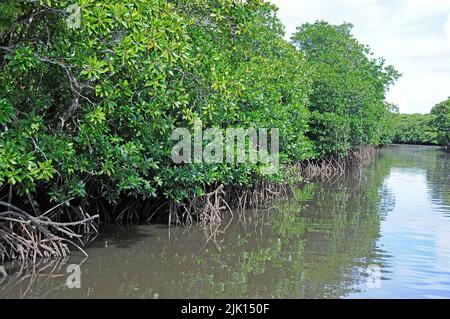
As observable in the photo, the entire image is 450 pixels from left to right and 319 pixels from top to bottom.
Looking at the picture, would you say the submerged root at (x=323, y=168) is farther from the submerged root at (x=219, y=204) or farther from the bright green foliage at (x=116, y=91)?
the bright green foliage at (x=116, y=91)

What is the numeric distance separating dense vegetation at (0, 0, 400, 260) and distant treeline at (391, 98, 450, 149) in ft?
A: 115

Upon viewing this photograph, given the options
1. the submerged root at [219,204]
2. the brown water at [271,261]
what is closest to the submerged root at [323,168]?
the submerged root at [219,204]

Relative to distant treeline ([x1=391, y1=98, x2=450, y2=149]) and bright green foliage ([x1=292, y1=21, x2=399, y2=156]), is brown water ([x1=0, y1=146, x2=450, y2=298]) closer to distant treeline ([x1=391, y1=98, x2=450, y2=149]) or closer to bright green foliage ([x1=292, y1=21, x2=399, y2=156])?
bright green foliage ([x1=292, y1=21, x2=399, y2=156])

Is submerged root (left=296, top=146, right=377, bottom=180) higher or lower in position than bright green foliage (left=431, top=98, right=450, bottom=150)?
lower

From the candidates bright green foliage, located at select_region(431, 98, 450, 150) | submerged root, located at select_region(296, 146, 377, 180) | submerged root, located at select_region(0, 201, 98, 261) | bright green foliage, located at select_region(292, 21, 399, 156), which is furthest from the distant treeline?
submerged root, located at select_region(0, 201, 98, 261)

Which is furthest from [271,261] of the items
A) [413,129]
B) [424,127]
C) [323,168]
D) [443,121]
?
[413,129]

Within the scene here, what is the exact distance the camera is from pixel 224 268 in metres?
5.73

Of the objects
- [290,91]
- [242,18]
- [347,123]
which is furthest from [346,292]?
[347,123]

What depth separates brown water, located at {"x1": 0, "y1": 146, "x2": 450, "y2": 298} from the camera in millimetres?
4898

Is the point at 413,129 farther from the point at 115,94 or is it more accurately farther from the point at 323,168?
the point at 115,94

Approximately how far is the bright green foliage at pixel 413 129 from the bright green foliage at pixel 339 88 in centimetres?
2630

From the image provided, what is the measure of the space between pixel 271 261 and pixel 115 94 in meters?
2.87
